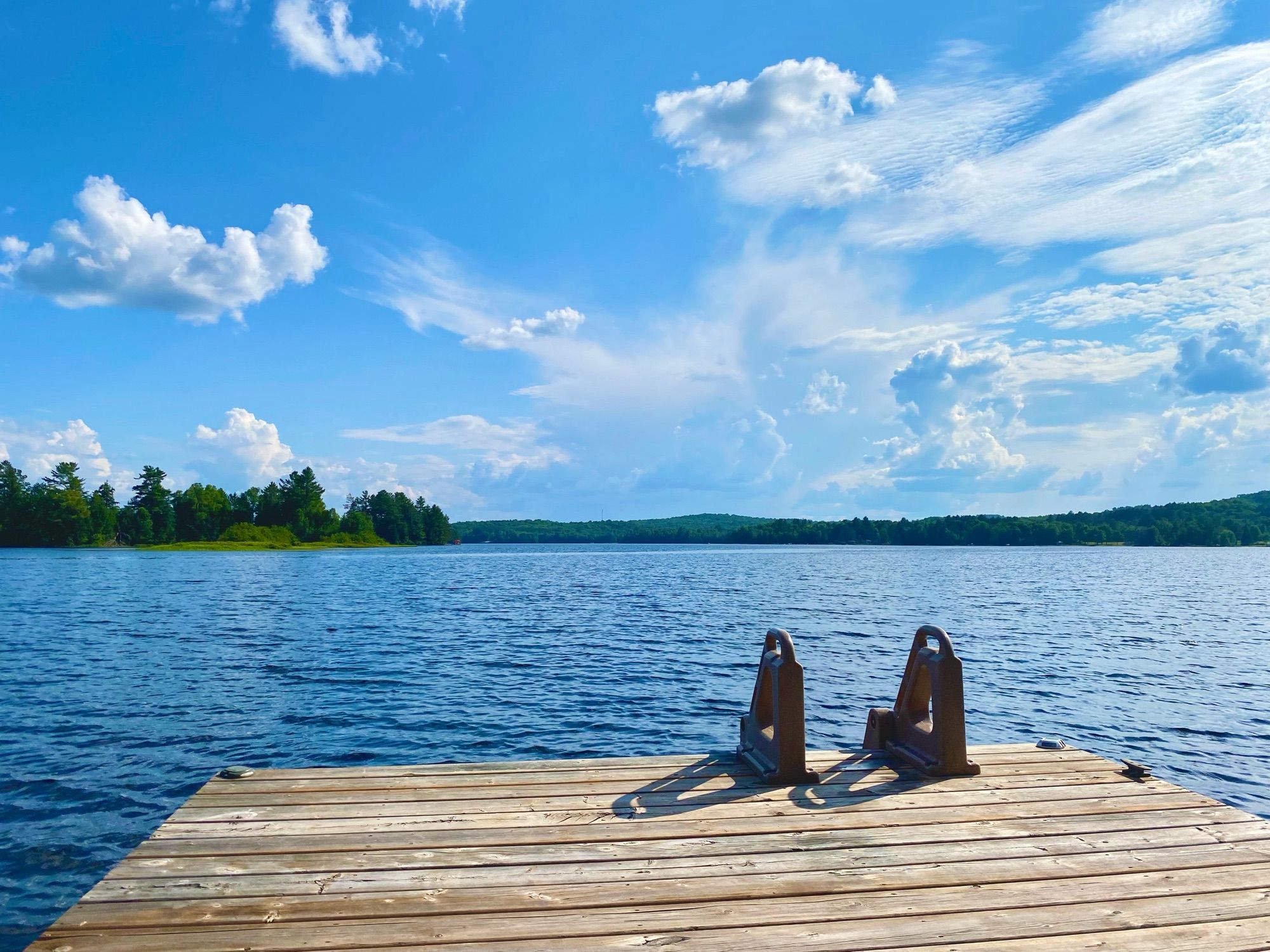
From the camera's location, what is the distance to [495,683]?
68.4ft

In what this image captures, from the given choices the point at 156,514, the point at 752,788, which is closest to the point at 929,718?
the point at 752,788

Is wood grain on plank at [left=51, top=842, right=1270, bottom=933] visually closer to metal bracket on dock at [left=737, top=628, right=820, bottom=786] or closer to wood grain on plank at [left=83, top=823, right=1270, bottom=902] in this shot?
wood grain on plank at [left=83, top=823, right=1270, bottom=902]

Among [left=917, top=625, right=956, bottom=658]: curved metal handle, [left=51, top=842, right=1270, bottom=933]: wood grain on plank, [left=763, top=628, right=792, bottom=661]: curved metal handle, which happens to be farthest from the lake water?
[left=917, top=625, right=956, bottom=658]: curved metal handle

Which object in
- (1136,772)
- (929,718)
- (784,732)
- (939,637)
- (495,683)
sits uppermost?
(939,637)

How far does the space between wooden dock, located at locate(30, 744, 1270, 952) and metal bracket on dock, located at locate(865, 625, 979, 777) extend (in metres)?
0.19

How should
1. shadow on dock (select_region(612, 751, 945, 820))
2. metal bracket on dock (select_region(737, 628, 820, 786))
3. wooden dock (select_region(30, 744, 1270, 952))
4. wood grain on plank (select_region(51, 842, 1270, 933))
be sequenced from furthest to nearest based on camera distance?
metal bracket on dock (select_region(737, 628, 820, 786))
shadow on dock (select_region(612, 751, 945, 820))
wood grain on plank (select_region(51, 842, 1270, 933))
wooden dock (select_region(30, 744, 1270, 952))

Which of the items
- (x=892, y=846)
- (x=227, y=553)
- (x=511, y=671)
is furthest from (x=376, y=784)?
(x=227, y=553)

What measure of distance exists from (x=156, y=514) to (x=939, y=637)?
175906mm

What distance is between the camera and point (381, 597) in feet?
160

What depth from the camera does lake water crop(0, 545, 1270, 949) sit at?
12.7 m

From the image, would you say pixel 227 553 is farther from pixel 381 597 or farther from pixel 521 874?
pixel 521 874

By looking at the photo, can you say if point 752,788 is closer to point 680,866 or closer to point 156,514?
point 680,866

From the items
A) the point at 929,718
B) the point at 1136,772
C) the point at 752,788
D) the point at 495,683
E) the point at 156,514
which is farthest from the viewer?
the point at 156,514

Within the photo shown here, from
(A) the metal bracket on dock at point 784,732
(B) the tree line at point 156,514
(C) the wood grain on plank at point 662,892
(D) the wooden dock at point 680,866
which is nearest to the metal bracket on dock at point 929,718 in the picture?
(D) the wooden dock at point 680,866
